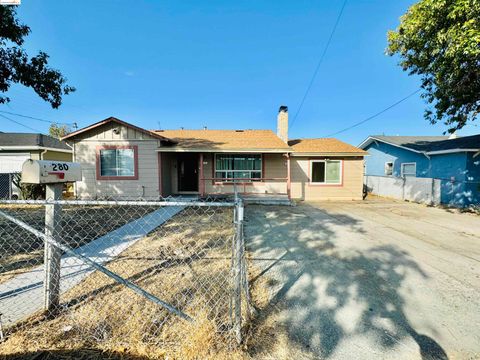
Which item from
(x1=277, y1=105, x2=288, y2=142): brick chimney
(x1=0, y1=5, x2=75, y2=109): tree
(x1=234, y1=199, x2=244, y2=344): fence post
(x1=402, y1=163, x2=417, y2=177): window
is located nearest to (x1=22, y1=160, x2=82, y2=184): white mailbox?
(x1=234, y1=199, x2=244, y2=344): fence post

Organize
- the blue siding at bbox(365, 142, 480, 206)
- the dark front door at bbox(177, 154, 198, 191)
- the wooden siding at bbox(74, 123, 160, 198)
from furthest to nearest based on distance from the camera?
the dark front door at bbox(177, 154, 198, 191)
the blue siding at bbox(365, 142, 480, 206)
the wooden siding at bbox(74, 123, 160, 198)

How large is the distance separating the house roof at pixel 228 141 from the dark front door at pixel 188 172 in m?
1.11

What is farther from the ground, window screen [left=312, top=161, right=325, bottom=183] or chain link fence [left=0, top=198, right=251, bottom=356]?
window screen [left=312, top=161, right=325, bottom=183]

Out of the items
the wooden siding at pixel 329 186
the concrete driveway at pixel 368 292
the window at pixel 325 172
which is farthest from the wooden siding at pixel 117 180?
the window at pixel 325 172

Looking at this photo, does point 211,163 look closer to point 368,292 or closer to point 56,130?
point 368,292

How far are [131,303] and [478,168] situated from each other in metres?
15.5

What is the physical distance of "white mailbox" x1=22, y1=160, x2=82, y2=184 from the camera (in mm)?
1849

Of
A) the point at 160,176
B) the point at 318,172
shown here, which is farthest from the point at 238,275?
the point at 318,172

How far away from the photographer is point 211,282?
3045mm

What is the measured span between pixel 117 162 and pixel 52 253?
902 cm

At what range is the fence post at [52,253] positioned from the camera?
213 cm

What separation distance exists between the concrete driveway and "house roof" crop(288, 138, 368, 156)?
20.4 feet

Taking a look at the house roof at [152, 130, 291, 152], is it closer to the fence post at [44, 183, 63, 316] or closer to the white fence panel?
the white fence panel

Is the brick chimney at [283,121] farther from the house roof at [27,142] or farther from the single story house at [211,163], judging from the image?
the house roof at [27,142]
